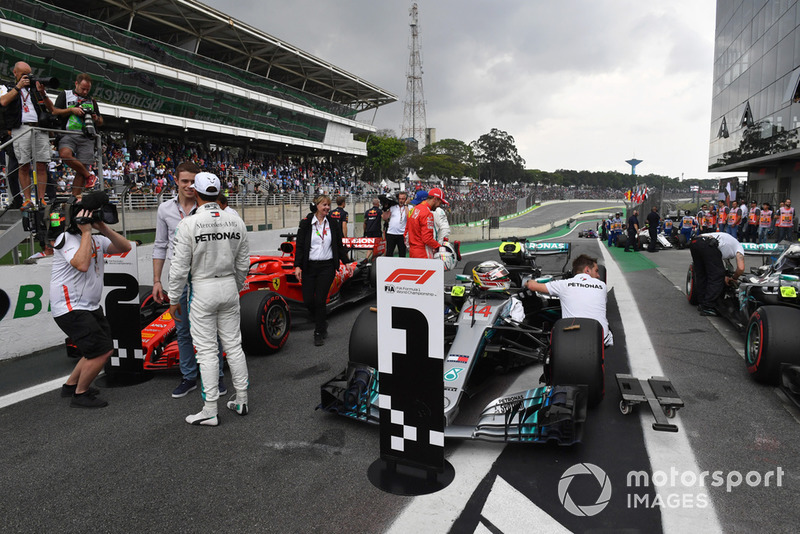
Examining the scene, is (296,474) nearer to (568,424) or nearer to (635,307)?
(568,424)

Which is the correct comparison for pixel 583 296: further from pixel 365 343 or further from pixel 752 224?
pixel 752 224

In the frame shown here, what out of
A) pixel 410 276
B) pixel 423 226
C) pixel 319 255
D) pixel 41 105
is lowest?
pixel 319 255

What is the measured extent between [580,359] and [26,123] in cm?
712

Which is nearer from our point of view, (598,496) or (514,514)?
(514,514)

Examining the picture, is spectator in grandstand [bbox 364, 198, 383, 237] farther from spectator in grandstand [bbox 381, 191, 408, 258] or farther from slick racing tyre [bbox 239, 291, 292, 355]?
slick racing tyre [bbox 239, 291, 292, 355]

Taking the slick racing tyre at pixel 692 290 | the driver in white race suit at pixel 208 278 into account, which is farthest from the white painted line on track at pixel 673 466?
the driver in white race suit at pixel 208 278

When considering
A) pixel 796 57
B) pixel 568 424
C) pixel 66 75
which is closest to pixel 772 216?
pixel 796 57

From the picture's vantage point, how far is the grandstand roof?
27.2 m

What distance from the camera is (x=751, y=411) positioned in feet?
12.8

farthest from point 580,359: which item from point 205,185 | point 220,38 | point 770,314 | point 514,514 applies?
Answer: point 220,38

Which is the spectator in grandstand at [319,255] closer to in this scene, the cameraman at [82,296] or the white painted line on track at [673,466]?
the cameraman at [82,296]

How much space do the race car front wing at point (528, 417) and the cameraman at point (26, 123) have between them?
5.35 meters

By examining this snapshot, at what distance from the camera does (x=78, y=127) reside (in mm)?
6965

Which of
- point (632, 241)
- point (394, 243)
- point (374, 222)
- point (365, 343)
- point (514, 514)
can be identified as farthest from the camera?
point (632, 241)
